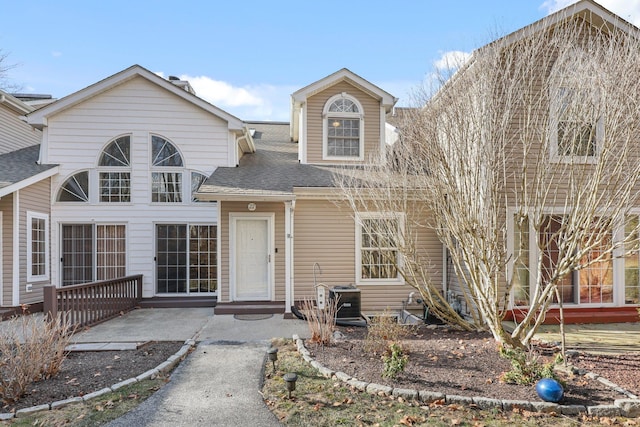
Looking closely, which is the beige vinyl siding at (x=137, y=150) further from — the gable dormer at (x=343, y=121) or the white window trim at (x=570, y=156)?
the white window trim at (x=570, y=156)

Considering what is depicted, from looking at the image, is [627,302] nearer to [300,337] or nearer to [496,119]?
[496,119]

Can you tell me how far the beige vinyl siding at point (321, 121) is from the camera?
1011 centimetres

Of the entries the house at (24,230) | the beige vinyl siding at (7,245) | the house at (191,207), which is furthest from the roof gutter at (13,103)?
the beige vinyl siding at (7,245)

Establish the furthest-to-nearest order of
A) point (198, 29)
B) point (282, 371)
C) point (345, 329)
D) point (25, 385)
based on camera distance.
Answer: point (198, 29)
point (345, 329)
point (282, 371)
point (25, 385)

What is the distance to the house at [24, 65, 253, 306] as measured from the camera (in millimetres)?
9602

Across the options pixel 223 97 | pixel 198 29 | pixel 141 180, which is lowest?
pixel 141 180

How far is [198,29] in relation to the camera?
12.8 metres

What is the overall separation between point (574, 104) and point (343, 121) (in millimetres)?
5786

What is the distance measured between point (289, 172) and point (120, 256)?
519 cm

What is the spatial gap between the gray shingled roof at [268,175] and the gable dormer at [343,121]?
59 centimetres

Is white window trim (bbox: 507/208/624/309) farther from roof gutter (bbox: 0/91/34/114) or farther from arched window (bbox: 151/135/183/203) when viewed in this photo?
roof gutter (bbox: 0/91/34/114)

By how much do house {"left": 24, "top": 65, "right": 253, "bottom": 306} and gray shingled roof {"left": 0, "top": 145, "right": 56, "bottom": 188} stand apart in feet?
1.28

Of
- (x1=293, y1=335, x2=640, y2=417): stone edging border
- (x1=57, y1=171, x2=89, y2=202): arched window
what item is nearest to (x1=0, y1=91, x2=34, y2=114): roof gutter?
(x1=57, y1=171, x2=89, y2=202): arched window

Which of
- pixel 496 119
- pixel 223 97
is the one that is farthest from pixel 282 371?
pixel 223 97
